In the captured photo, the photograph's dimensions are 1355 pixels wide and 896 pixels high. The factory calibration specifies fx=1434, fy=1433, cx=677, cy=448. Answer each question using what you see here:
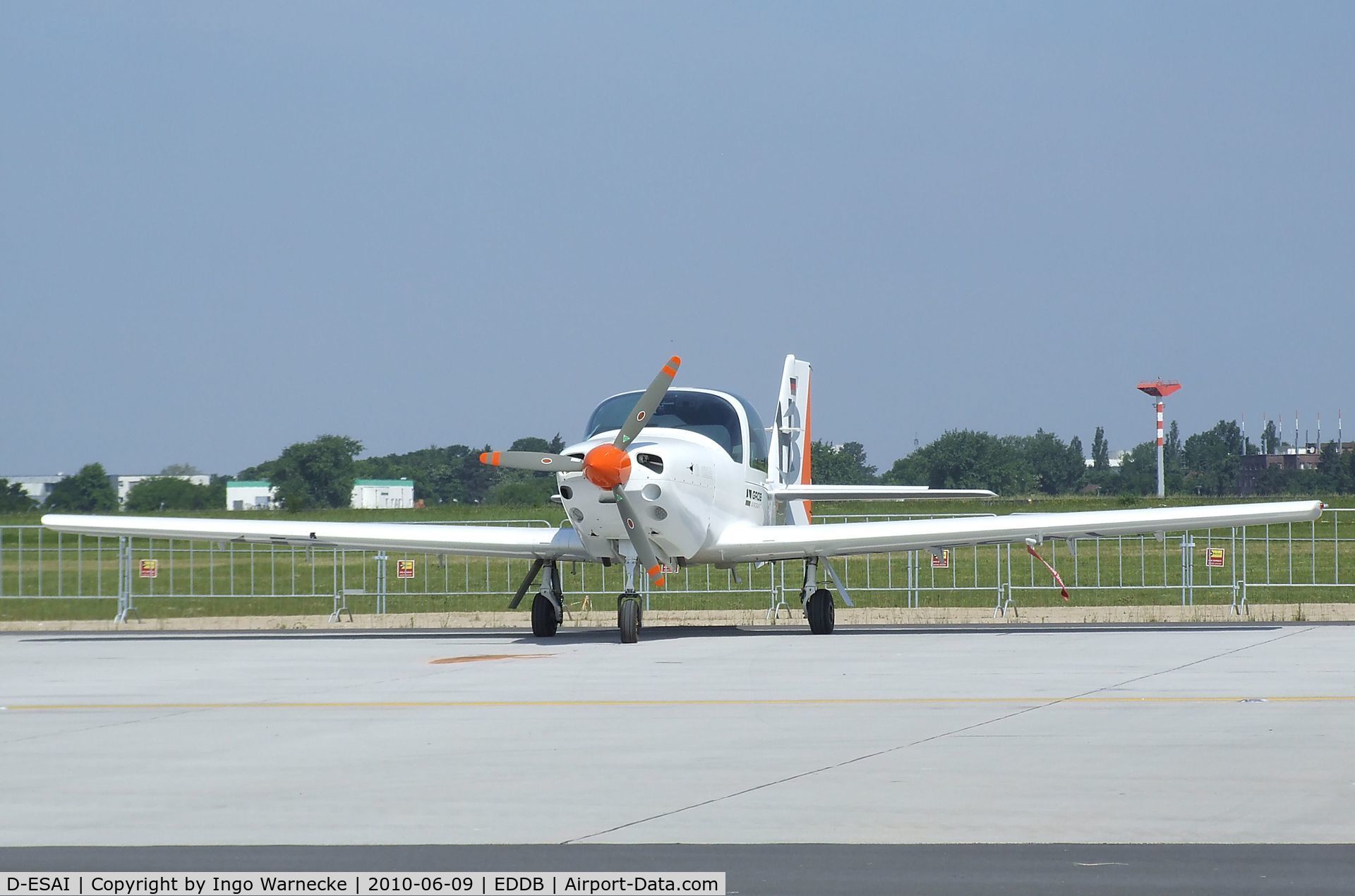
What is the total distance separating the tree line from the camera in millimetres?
31844

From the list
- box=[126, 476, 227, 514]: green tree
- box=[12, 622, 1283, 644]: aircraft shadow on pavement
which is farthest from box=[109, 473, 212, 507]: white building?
box=[12, 622, 1283, 644]: aircraft shadow on pavement

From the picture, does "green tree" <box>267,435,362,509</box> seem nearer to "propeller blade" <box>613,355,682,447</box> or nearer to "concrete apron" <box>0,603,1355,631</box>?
"concrete apron" <box>0,603,1355,631</box>

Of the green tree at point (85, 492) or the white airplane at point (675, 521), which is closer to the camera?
the white airplane at point (675, 521)

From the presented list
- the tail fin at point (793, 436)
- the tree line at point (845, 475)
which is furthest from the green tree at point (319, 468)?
the tail fin at point (793, 436)

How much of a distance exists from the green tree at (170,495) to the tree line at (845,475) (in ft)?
0.12

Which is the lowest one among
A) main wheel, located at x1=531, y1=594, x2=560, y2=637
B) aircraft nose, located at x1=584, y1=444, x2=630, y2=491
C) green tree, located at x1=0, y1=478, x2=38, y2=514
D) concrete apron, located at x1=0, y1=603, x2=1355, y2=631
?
concrete apron, located at x1=0, y1=603, x2=1355, y2=631

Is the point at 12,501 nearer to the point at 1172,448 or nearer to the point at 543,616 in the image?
the point at 543,616

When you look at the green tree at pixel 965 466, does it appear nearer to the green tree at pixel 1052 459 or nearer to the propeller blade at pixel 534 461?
the green tree at pixel 1052 459

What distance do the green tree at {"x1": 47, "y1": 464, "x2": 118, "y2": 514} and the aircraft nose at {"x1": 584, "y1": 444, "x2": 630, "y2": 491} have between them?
15208 millimetres

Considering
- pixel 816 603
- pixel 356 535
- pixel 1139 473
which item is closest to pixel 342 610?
pixel 356 535

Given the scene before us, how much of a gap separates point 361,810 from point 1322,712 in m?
6.07

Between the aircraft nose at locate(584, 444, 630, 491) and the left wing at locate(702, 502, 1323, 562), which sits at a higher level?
the aircraft nose at locate(584, 444, 630, 491)

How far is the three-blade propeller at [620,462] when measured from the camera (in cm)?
1511

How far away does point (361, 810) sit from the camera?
20.0 feet
